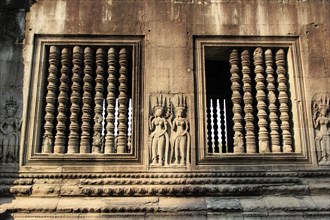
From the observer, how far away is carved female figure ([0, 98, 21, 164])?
9.98 metres

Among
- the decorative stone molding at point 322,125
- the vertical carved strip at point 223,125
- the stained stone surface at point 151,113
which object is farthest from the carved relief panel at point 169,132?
the vertical carved strip at point 223,125

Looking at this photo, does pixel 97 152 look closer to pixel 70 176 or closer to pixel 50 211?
pixel 70 176

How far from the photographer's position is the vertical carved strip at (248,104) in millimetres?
10297

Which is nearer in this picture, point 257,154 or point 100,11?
point 257,154

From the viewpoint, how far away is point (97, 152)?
10.2m

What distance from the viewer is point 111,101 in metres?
10.5

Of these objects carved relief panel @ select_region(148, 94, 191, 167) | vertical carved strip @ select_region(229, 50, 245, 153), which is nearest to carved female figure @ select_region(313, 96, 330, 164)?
vertical carved strip @ select_region(229, 50, 245, 153)

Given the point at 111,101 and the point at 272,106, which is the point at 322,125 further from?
the point at 111,101

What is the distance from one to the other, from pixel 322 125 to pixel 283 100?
96 centimetres

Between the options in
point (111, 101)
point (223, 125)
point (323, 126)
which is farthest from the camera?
point (223, 125)

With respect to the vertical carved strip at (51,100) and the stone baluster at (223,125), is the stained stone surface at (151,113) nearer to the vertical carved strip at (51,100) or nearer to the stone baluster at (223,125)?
the vertical carved strip at (51,100)

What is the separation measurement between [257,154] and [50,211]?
428 cm

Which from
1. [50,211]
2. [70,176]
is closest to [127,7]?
[70,176]

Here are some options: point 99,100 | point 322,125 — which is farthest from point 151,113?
point 322,125
